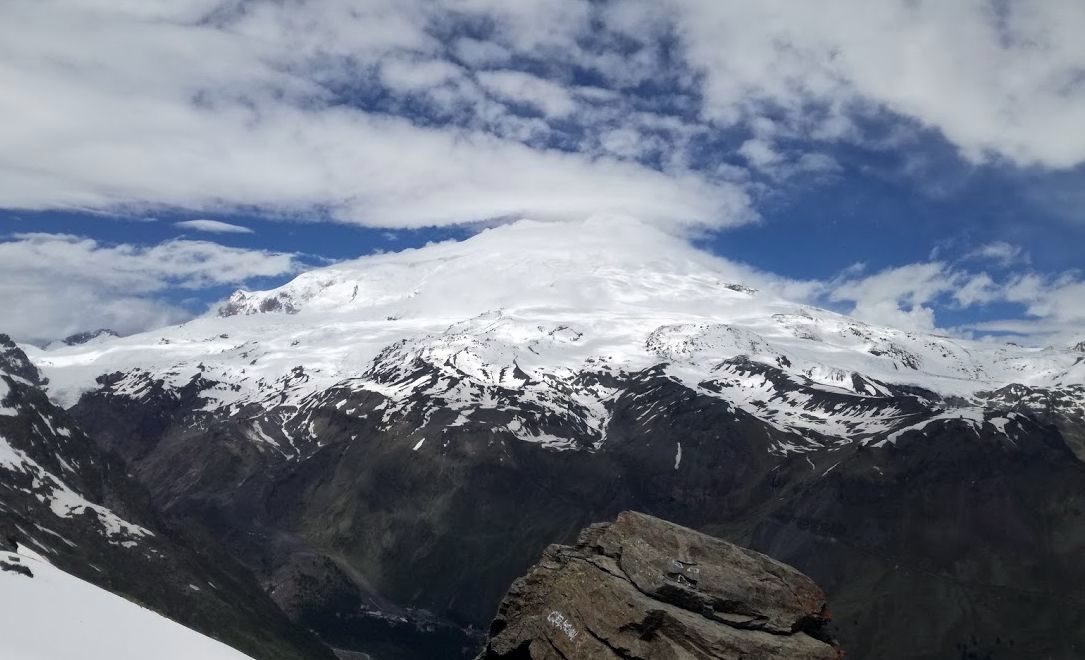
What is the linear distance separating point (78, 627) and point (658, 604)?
24541 mm

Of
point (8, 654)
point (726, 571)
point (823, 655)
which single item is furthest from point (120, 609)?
point (823, 655)

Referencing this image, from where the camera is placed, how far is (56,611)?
115ft

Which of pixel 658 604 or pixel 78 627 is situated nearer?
pixel 78 627

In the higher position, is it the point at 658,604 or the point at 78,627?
the point at 658,604

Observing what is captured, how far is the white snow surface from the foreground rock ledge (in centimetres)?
1423

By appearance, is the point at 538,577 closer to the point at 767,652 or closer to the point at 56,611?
the point at 767,652

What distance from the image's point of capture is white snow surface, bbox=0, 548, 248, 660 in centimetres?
3212

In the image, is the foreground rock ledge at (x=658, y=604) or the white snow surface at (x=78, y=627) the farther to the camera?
the foreground rock ledge at (x=658, y=604)

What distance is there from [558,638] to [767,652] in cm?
963

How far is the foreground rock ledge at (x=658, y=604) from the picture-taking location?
40969 mm

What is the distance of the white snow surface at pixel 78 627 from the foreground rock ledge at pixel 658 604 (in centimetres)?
1423

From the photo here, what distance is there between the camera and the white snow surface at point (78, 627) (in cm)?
3212

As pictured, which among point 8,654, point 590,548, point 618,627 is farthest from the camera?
point 590,548

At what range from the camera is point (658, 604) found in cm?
4269
